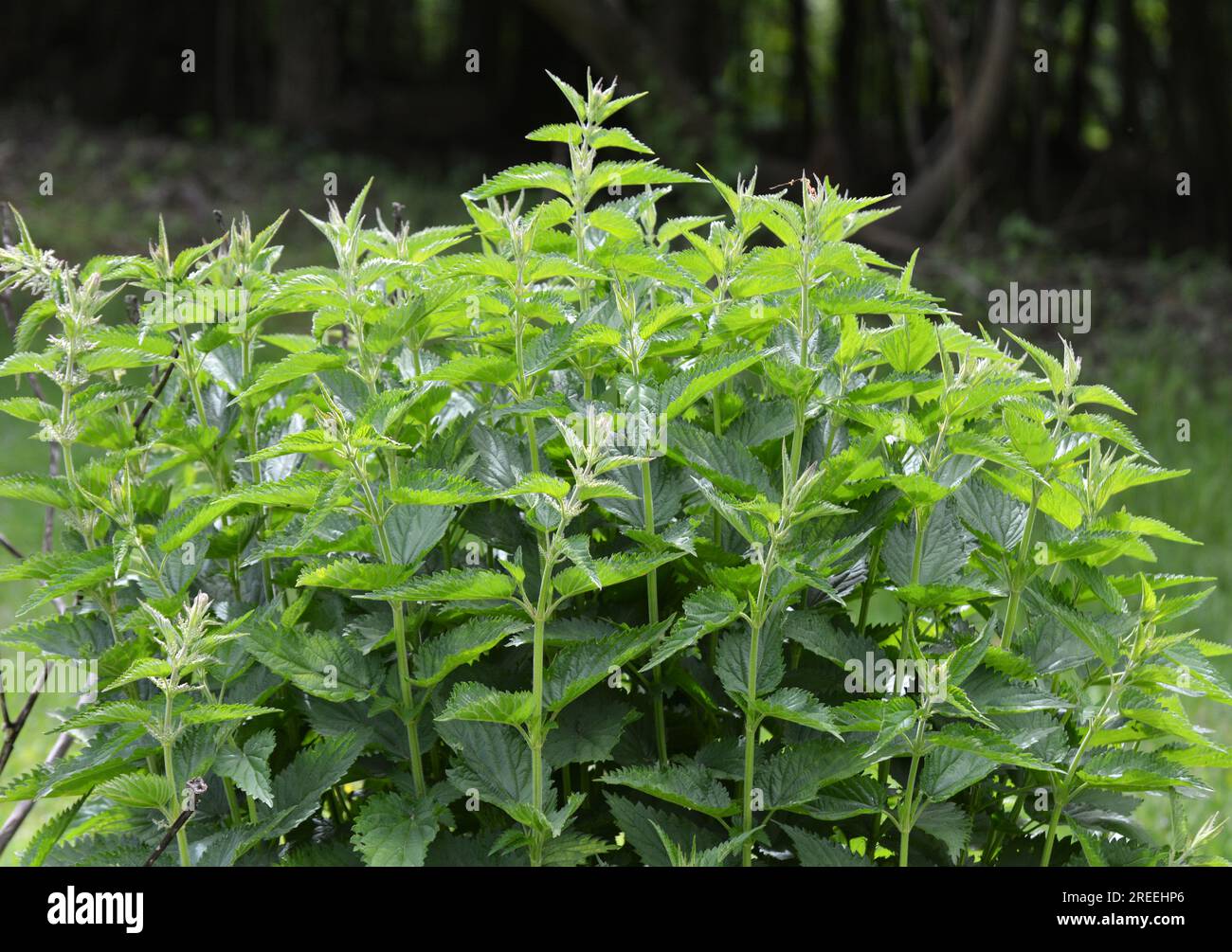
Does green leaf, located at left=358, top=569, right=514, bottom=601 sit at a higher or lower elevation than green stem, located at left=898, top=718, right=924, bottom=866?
higher

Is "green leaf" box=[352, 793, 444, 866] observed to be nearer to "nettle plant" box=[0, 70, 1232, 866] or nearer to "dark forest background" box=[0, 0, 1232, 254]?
"nettle plant" box=[0, 70, 1232, 866]

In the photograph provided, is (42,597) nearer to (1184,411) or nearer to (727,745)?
(727,745)

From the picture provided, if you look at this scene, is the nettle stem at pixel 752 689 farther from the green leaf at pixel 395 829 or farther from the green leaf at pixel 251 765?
the green leaf at pixel 251 765

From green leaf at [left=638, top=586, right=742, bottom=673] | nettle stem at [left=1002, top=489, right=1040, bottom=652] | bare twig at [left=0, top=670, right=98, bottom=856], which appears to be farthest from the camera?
bare twig at [left=0, top=670, right=98, bottom=856]

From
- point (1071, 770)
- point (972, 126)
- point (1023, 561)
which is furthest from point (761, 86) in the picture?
point (1071, 770)

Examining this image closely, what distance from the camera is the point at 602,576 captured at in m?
1.49

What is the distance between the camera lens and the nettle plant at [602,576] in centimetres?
155

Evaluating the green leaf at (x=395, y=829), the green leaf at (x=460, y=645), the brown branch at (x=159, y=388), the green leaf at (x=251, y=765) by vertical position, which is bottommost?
the green leaf at (x=395, y=829)

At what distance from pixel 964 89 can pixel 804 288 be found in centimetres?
927

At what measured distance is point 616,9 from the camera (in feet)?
32.2

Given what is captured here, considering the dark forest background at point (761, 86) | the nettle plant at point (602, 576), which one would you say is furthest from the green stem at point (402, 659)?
the dark forest background at point (761, 86)

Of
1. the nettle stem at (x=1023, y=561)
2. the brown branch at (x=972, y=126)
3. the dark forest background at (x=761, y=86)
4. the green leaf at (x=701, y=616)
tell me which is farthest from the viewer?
the dark forest background at (x=761, y=86)

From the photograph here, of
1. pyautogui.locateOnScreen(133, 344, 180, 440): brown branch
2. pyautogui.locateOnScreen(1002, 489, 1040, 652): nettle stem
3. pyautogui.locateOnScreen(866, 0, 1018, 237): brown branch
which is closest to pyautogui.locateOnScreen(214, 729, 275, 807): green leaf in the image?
pyautogui.locateOnScreen(133, 344, 180, 440): brown branch

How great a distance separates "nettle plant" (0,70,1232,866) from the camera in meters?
1.55
